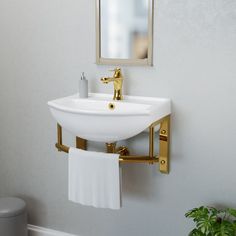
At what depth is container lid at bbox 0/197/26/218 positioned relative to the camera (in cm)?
226

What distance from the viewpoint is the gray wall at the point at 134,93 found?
6.19ft

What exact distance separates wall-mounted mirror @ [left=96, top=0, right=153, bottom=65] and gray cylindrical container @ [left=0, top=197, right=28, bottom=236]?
36.7 inches

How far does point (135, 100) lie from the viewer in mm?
2035

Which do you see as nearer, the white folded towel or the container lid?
the white folded towel

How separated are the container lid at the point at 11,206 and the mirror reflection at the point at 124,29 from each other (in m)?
0.96

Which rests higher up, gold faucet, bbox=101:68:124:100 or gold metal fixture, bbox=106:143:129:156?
gold faucet, bbox=101:68:124:100

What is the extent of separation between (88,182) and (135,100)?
458mm

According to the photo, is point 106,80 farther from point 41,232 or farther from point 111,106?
point 41,232

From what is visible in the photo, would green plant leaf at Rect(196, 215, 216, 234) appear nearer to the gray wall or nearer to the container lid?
the gray wall

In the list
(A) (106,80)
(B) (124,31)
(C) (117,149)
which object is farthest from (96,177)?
(B) (124,31)

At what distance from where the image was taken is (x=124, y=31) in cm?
202

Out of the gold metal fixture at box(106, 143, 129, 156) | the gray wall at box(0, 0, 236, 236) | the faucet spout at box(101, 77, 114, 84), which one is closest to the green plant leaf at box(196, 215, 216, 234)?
the gray wall at box(0, 0, 236, 236)

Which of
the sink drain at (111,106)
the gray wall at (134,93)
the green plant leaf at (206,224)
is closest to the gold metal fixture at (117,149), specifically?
the gray wall at (134,93)

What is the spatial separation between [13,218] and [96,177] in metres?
0.67
